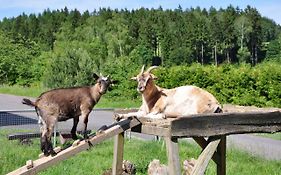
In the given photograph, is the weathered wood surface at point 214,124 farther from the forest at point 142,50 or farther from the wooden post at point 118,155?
the forest at point 142,50

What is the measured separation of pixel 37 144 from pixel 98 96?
8604 millimetres

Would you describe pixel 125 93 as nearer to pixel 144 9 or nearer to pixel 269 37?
pixel 144 9

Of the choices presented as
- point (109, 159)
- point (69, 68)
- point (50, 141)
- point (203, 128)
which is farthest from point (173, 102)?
point (69, 68)

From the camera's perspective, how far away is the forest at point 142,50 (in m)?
24.5

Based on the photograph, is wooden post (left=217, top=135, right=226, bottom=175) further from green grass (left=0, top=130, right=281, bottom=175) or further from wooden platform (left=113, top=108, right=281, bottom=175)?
green grass (left=0, top=130, right=281, bottom=175)

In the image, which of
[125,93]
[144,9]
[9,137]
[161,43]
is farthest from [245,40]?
[9,137]

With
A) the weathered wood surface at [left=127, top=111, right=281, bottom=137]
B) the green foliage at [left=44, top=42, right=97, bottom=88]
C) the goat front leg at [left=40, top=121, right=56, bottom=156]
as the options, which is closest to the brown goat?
the goat front leg at [left=40, top=121, right=56, bottom=156]

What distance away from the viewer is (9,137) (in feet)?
Result: 44.4

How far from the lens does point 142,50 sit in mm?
65812

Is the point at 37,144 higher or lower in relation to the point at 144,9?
lower

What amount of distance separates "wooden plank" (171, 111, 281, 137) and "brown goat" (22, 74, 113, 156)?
0.79 metres

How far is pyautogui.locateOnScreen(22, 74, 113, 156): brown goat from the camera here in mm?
4539

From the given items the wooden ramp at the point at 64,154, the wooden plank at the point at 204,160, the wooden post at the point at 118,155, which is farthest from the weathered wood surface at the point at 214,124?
the wooden post at the point at 118,155

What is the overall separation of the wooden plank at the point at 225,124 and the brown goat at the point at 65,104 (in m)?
0.79
